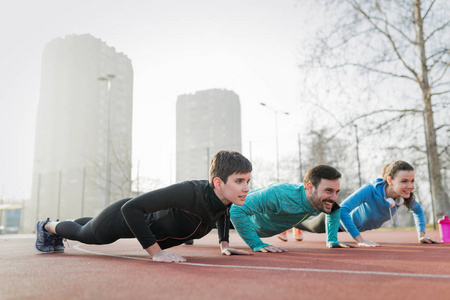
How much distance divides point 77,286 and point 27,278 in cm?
67

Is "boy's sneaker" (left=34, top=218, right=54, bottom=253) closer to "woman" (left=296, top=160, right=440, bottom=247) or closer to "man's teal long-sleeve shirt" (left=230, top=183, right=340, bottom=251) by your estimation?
"man's teal long-sleeve shirt" (left=230, top=183, right=340, bottom=251)

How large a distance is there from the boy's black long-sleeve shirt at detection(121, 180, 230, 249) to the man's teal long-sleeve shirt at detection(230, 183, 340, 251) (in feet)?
0.81

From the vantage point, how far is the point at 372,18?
14.1 m

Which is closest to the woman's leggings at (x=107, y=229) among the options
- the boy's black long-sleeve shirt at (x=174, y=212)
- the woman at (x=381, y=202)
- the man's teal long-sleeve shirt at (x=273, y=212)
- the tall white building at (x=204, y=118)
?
the boy's black long-sleeve shirt at (x=174, y=212)

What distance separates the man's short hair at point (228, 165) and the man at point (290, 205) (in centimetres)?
90

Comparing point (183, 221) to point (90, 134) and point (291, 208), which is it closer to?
point (291, 208)

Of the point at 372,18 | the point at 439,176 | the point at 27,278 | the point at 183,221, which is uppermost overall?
the point at 372,18

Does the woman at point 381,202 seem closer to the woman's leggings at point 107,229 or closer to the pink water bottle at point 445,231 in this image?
the pink water bottle at point 445,231

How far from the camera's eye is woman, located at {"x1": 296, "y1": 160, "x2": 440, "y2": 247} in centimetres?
511

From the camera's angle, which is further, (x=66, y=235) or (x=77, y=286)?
(x=66, y=235)

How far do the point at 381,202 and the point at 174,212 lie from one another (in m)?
3.26

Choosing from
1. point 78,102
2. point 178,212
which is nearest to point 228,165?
point 178,212

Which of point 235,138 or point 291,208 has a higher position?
point 235,138

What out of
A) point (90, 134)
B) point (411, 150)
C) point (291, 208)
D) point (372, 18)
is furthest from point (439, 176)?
point (90, 134)
